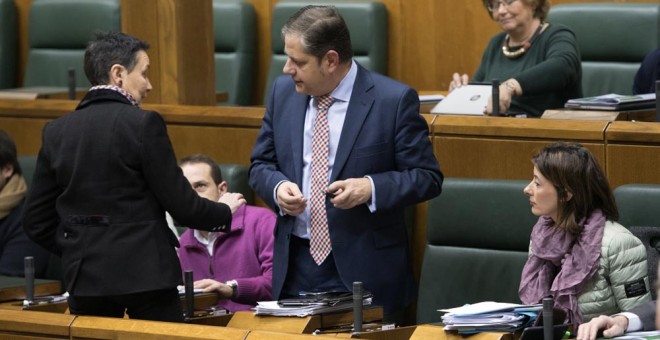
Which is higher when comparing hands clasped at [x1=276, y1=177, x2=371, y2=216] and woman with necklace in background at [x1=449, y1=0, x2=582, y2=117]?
woman with necklace in background at [x1=449, y1=0, x2=582, y2=117]

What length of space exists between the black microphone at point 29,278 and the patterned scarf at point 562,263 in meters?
1.37

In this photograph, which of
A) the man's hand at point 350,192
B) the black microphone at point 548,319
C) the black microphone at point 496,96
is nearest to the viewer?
the black microphone at point 548,319

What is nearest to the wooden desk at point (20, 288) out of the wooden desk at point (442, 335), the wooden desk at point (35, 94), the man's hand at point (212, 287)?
the man's hand at point (212, 287)

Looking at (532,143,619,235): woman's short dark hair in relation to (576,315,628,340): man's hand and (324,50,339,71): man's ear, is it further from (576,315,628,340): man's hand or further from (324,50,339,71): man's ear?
(324,50,339,71): man's ear

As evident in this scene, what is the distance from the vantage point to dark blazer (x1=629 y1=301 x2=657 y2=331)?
3203mm

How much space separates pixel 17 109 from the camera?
5.26 metres

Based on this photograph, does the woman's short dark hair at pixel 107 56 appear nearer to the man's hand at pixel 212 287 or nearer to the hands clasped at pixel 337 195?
the hands clasped at pixel 337 195

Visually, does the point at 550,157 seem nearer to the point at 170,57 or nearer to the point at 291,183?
the point at 291,183

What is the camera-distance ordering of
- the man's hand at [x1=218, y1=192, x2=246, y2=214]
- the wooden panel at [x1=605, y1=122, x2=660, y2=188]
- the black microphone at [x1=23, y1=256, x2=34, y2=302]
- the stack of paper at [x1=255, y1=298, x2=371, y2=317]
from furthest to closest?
the wooden panel at [x1=605, y1=122, x2=660, y2=188], the black microphone at [x1=23, y1=256, x2=34, y2=302], the man's hand at [x1=218, y1=192, x2=246, y2=214], the stack of paper at [x1=255, y1=298, x2=371, y2=317]

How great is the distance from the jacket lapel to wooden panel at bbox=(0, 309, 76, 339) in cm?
79

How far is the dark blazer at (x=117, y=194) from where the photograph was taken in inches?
131

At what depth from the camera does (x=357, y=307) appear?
3.32 meters

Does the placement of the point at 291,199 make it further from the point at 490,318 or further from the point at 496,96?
the point at 496,96

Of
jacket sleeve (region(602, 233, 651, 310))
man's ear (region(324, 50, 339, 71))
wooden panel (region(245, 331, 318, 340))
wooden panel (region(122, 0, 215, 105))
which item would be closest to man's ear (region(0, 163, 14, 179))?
wooden panel (region(122, 0, 215, 105))
